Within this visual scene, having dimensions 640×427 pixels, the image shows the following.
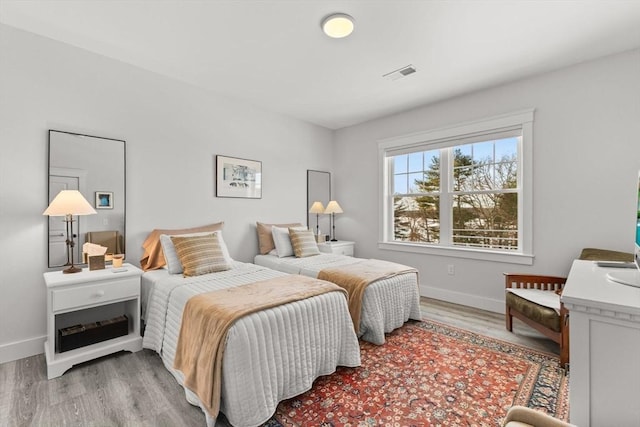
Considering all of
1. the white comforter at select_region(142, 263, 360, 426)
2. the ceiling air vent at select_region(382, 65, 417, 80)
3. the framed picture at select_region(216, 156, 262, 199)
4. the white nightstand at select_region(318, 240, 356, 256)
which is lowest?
the white comforter at select_region(142, 263, 360, 426)

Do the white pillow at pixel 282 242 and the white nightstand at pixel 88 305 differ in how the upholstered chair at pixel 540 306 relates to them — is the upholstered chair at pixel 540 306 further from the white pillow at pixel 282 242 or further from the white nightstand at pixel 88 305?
the white nightstand at pixel 88 305

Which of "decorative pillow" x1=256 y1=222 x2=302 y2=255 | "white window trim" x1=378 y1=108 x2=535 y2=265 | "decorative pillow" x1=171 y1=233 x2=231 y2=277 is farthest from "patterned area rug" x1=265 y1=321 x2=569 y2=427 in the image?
"decorative pillow" x1=256 y1=222 x2=302 y2=255

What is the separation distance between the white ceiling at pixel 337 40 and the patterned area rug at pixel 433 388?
2616 mm

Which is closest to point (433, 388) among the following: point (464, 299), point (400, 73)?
point (464, 299)

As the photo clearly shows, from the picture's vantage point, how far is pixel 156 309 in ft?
7.90

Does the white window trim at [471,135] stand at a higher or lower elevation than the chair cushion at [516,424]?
higher

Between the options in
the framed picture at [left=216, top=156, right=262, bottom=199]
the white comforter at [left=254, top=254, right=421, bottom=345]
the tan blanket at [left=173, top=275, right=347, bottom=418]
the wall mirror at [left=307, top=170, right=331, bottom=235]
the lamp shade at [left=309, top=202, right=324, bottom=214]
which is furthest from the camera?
the wall mirror at [left=307, top=170, right=331, bottom=235]

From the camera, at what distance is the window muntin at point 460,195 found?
3.45 metres

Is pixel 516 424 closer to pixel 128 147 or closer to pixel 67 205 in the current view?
pixel 67 205

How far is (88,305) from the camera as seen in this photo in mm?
2277

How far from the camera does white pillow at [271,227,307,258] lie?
3.77m

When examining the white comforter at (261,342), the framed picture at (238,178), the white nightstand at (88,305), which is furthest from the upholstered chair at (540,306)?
the white nightstand at (88,305)

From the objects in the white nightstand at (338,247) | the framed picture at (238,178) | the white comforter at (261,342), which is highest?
→ the framed picture at (238,178)

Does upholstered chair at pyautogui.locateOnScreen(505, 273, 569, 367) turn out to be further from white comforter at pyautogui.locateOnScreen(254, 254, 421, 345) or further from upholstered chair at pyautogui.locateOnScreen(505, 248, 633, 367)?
white comforter at pyautogui.locateOnScreen(254, 254, 421, 345)
